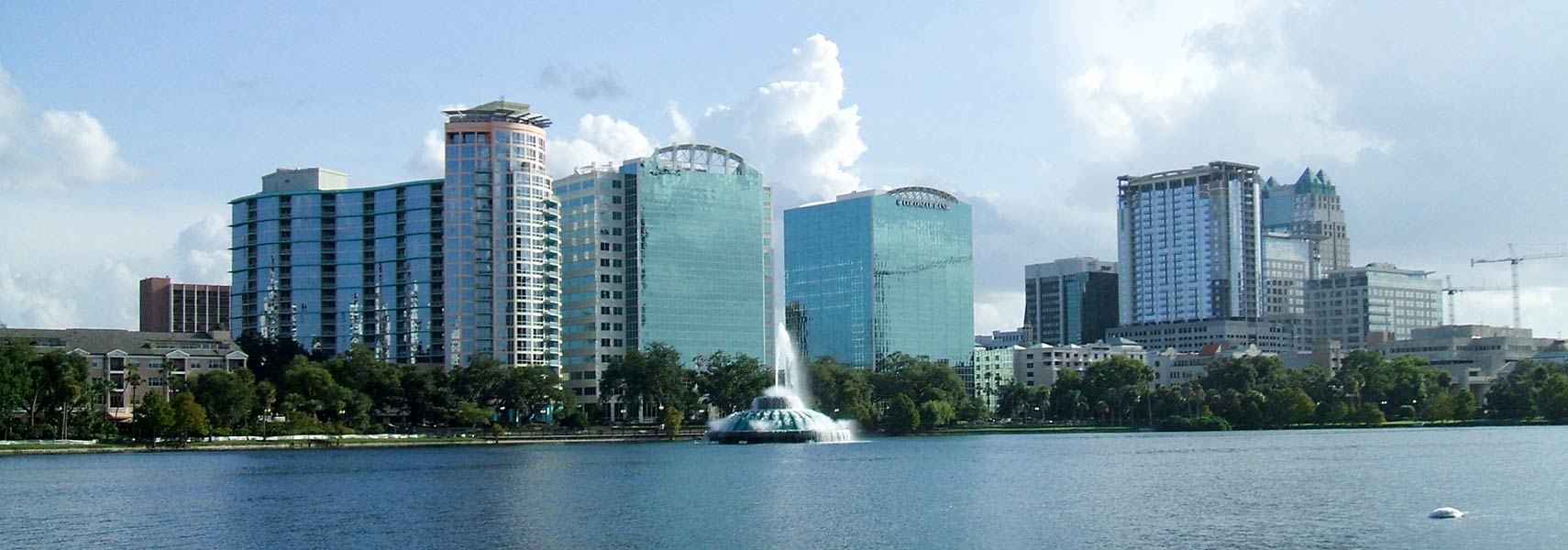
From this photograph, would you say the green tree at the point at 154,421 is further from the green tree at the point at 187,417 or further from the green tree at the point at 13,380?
the green tree at the point at 13,380

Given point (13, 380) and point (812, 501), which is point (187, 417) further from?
point (812, 501)

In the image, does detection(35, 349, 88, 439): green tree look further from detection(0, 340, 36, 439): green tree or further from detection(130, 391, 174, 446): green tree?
detection(130, 391, 174, 446): green tree

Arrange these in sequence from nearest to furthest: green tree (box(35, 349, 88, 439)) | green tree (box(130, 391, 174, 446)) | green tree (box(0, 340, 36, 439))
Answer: green tree (box(0, 340, 36, 439))
green tree (box(130, 391, 174, 446))
green tree (box(35, 349, 88, 439))

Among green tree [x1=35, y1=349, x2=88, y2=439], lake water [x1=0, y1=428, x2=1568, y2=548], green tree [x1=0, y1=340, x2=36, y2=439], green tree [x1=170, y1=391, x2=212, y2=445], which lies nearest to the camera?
lake water [x1=0, y1=428, x2=1568, y2=548]

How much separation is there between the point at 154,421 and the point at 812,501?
115 m

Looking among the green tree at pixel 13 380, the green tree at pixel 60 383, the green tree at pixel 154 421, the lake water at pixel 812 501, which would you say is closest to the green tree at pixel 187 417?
the green tree at pixel 154 421

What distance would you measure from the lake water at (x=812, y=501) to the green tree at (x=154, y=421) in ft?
84.4

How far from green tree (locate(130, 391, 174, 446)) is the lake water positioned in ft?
84.4

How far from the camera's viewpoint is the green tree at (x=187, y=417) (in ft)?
634

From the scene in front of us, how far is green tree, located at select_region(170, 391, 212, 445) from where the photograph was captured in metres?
193

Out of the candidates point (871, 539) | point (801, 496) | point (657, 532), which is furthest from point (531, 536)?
point (801, 496)

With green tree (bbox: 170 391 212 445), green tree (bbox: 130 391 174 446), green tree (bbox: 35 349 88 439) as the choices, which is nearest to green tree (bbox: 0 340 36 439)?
green tree (bbox: 35 349 88 439)

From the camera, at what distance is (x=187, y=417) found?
193125 millimetres

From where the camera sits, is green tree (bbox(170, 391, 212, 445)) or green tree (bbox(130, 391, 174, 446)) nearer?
green tree (bbox(130, 391, 174, 446))
